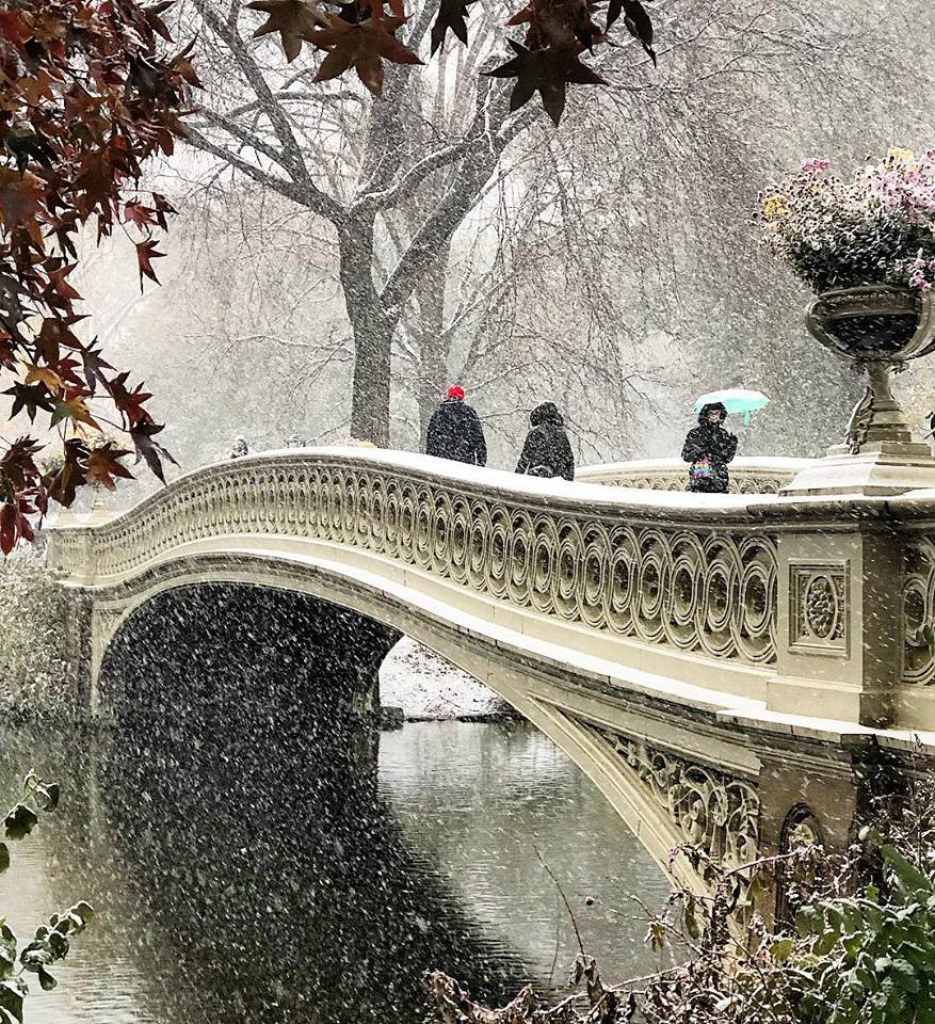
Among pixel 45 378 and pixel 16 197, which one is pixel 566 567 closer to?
pixel 45 378

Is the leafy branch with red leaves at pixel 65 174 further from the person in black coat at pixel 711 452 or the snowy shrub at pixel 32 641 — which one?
the snowy shrub at pixel 32 641

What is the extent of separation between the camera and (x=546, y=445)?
11562 mm

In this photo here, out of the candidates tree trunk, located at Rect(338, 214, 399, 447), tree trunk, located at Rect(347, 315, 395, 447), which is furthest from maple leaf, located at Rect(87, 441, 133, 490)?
tree trunk, located at Rect(347, 315, 395, 447)

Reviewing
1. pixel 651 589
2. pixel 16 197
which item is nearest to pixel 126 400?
pixel 16 197

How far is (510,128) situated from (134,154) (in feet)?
46.7

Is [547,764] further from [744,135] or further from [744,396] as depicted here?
[744,135]

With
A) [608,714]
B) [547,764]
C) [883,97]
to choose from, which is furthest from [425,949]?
[883,97]

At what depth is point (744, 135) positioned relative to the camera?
15641 mm

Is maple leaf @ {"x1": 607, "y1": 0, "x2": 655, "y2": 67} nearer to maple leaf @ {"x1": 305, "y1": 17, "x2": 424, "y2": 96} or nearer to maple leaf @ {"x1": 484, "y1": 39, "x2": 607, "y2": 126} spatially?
maple leaf @ {"x1": 484, "y1": 39, "x2": 607, "y2": 126}

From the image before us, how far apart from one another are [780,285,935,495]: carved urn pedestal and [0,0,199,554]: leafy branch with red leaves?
10.1 ft

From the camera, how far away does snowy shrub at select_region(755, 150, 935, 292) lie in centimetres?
529

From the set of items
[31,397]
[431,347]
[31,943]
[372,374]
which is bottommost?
[31,943]

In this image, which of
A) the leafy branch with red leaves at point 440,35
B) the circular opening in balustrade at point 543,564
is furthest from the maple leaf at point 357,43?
the circular opening in balustrade at point 543,564

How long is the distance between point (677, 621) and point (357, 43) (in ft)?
15.7
